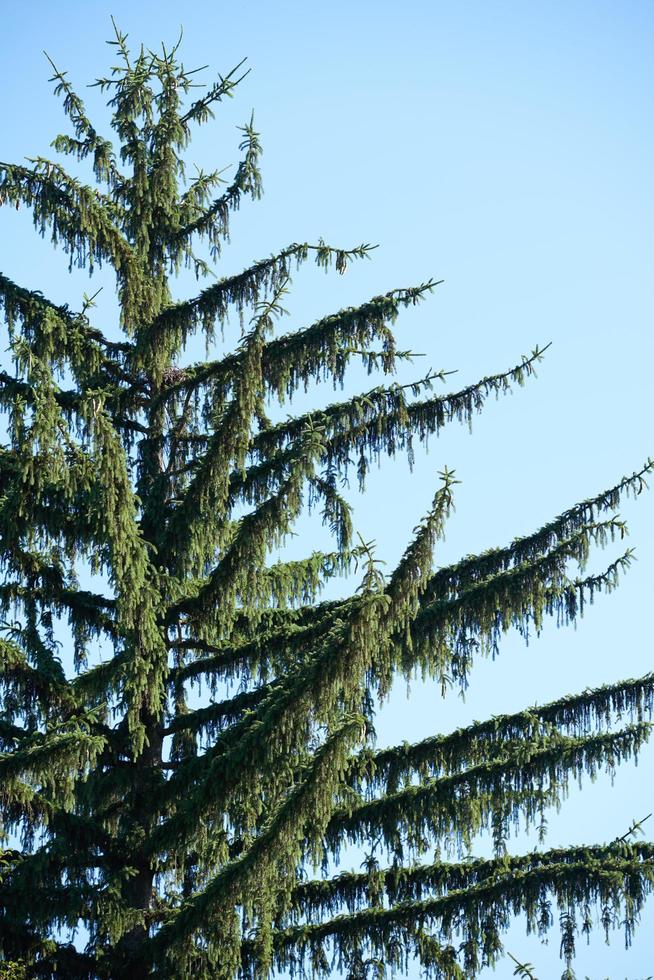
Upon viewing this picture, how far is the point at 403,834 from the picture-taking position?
14703mm

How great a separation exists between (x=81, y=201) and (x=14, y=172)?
775 millimetres

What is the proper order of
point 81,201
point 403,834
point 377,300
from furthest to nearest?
point 81,201, point 377,300, point 403,834

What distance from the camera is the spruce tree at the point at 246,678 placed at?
1359 centimetres

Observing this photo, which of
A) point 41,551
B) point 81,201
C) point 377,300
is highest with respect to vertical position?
point 81,201

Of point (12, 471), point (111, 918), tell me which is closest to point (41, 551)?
point (12, 471)

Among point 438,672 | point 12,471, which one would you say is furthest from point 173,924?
point 12,471

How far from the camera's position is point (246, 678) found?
16203mm

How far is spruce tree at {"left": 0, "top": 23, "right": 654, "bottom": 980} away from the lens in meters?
13.6

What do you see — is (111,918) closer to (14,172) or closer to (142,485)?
(142,485)

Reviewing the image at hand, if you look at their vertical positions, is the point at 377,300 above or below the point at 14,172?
below

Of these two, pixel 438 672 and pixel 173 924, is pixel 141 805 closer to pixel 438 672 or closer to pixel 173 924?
pixel 173 924

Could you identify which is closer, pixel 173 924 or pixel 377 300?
pixel 173 924

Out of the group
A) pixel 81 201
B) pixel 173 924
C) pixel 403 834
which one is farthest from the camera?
pixel 81 201

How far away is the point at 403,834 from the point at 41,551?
14.7 ft
